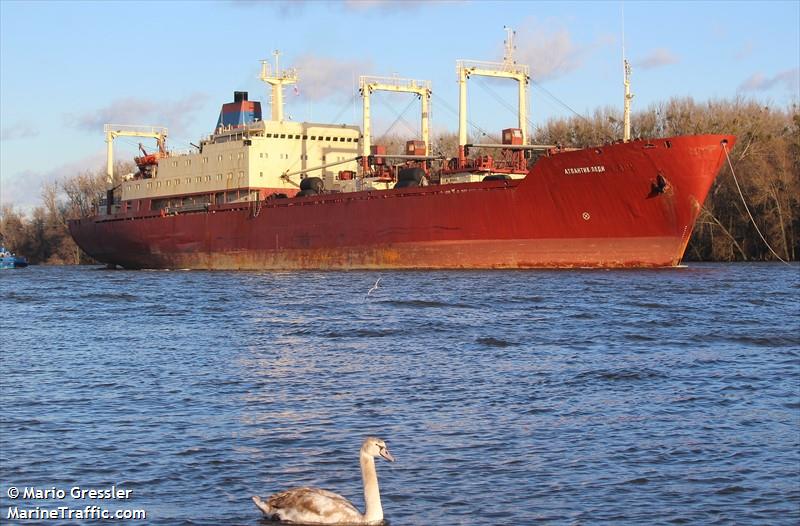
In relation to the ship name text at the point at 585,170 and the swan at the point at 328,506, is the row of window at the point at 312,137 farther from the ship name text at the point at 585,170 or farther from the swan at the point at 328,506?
the swan at the point at 328,506

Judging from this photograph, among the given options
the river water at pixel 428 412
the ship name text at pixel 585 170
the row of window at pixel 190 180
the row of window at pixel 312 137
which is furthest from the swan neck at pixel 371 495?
the row of window at pixel 312 137

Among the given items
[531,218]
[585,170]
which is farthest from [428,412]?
[531,218]

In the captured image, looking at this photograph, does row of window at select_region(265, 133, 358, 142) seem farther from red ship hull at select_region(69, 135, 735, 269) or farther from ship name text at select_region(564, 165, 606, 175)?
ship name text at select_region(564, 165, 606, 175)

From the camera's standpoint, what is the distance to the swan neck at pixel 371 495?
737cm

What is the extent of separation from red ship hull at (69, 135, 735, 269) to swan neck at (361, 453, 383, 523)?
29906 mm

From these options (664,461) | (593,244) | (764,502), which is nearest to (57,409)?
(664,461)

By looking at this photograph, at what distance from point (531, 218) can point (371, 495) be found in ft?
102

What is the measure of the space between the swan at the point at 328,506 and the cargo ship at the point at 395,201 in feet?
98.2

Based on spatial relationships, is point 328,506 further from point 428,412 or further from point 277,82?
point 277,82

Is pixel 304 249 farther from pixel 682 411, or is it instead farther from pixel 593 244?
pixel 682 411

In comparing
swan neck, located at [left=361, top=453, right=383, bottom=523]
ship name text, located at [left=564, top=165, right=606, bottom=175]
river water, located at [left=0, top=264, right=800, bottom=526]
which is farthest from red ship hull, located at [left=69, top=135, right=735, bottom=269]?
swan neck, located at [left=361, top=453, right=383, bottom=523]

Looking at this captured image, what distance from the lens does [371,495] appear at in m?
7.40

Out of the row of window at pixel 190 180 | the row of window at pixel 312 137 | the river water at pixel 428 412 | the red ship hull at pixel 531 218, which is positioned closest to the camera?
the river water at pixel 428 412

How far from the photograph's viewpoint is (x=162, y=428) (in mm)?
10781
